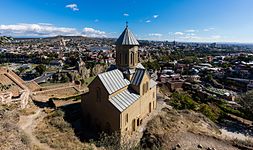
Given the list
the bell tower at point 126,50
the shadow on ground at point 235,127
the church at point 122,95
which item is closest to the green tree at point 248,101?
the shadow on ground at point 235,127

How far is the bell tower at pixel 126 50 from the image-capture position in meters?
22.3

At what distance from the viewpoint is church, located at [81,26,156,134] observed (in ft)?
60.0

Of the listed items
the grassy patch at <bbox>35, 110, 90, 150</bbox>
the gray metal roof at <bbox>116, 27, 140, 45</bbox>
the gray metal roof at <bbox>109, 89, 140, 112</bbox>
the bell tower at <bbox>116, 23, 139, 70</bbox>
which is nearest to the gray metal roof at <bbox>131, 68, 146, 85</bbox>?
the bell tower at <bbox>116, 23, 139, 70</bbox>

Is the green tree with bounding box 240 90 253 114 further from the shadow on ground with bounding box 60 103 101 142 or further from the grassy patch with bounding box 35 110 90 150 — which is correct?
the grassy patch with bounding box 35 110 90 150

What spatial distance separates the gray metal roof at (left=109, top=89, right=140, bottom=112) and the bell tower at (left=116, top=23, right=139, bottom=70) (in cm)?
317


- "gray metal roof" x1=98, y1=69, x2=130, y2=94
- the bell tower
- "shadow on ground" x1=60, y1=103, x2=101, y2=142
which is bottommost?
"shadow on ground" x1=60, y1=103, x2=101, y2=142

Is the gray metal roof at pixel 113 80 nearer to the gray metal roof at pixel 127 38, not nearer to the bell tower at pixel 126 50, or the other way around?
the bell tower at pixel 126 50

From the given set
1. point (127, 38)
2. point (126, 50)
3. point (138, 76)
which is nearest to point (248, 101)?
point (138, 76)

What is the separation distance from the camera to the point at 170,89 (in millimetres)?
48281

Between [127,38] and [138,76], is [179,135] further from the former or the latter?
[127,38]

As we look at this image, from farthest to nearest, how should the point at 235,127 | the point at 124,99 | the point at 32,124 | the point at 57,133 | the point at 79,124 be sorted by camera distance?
1. the point at 235,127
2. the point at 79,124
3. the point at 124,99
4. the point at 32,124
5. the point at 57,133

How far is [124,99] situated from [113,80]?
2.10 metres

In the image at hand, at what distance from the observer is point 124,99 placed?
19.5m

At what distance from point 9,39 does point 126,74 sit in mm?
16980
